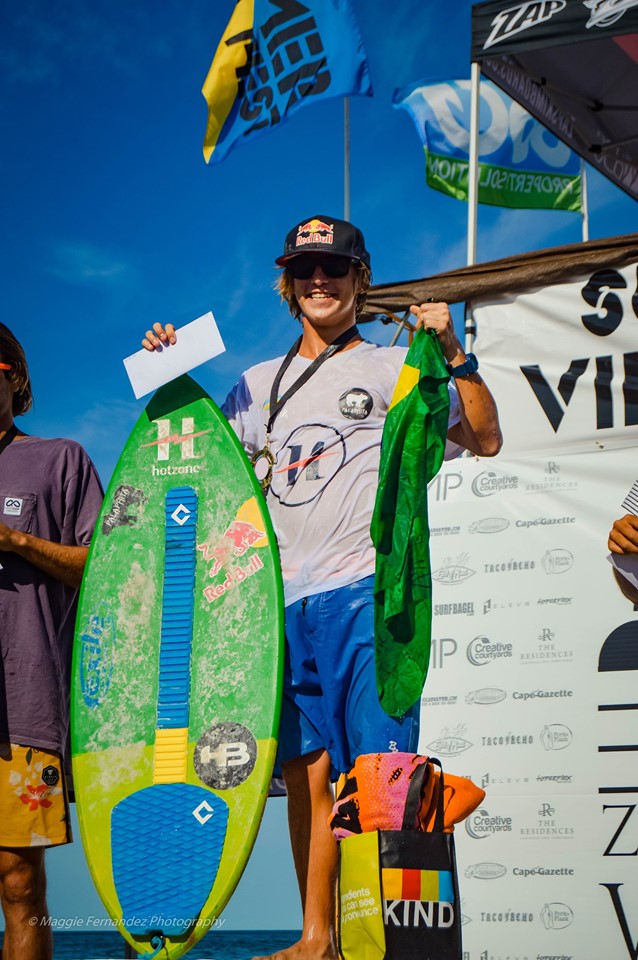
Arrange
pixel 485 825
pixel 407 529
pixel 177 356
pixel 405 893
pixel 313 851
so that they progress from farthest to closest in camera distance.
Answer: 1. pixel 485 825
2. pixel 177 356
3. pixel 313 851
4. pixel 407 529
5. pixel 405 893

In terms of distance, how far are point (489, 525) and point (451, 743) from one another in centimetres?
102

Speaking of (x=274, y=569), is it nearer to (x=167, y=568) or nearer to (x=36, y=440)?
(x=167, y=568)

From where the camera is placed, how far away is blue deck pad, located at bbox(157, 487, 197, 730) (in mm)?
3053

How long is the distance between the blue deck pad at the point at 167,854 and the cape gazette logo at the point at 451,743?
2034mm

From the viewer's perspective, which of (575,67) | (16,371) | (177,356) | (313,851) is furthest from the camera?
(575,67)

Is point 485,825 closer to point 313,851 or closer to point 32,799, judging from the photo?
point 313,851

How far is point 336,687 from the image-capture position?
2.71 metres

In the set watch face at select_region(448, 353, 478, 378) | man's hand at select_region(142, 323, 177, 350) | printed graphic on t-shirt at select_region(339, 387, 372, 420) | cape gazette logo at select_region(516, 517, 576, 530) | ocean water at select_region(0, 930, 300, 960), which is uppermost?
man's hand at select_region(142, 323, 177, 350)

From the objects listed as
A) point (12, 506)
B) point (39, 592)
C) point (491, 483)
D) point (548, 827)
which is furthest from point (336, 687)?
point (491, 483)

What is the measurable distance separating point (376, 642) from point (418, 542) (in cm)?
27

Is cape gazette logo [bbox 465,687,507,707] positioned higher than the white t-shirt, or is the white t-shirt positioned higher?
the white t-shirt

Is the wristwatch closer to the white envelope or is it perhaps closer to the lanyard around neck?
the lanyard around neck

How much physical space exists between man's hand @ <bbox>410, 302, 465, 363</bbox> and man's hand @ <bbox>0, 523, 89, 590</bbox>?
120cm

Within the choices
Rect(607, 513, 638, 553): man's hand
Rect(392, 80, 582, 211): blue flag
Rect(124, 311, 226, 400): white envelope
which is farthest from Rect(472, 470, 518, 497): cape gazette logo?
Rect(392, 80, 582, 211): blue flag
